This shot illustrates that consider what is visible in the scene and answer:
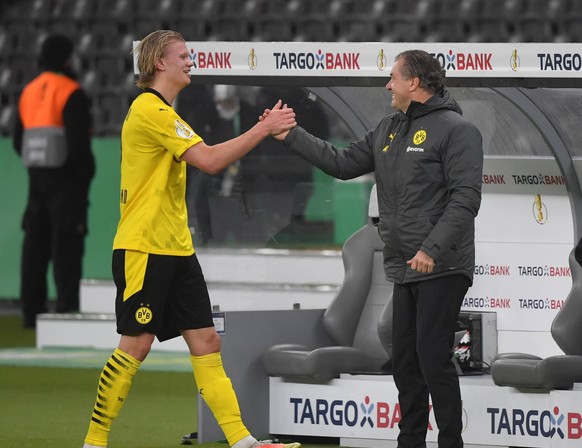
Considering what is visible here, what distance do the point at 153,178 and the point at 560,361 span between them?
6.36 ft

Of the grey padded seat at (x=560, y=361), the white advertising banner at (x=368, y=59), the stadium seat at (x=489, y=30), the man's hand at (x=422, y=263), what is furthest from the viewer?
the stadium seat at (x=489, y=30)

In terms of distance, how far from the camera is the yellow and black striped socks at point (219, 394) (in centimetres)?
615

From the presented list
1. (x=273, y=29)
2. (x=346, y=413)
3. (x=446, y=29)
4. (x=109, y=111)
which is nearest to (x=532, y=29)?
(x=446, y=29)

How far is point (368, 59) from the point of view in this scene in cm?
712

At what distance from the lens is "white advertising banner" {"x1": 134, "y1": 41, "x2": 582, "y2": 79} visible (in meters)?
6.65

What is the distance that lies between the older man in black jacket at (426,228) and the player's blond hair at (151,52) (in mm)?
934

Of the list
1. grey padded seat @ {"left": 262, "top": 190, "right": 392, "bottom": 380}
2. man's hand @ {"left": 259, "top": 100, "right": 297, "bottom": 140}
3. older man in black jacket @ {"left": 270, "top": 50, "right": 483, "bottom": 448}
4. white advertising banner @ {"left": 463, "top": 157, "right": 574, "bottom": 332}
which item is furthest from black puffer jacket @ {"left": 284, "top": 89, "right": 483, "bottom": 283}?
white advertising banner @ {"left": 463, "top": 157, "right": 574, "bottom": 332}

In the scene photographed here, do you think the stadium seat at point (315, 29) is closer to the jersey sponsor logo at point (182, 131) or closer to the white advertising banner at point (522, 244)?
the white advertising banner at point (522, 244)

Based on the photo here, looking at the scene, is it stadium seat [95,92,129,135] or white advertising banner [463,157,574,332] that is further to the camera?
stadium seat [95,92,129,135]

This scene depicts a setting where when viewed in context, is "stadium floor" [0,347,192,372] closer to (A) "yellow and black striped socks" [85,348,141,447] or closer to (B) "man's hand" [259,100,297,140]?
(A) "yellow and black striped socks" [85,348,141,447]

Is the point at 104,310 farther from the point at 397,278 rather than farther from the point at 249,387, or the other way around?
the point at 397,278

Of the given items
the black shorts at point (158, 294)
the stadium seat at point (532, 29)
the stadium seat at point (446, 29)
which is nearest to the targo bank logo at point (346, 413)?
the black shorts at point (158, 294)

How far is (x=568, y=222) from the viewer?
744 centimetres

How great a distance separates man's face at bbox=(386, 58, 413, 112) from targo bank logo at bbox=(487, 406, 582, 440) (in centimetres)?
153
